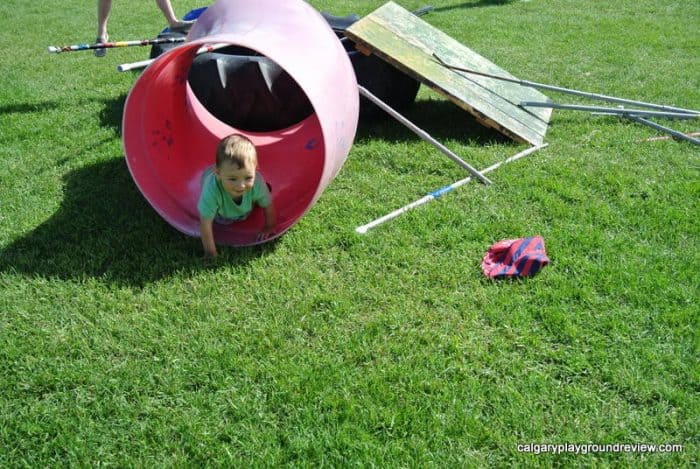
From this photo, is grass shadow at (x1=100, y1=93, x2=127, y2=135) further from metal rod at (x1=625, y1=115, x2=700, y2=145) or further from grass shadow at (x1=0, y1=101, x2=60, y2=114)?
metal rod at (x1=625, y1=115, x2=700, y2=145)

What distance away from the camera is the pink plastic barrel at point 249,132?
3.34m

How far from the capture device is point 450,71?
18.2 feet

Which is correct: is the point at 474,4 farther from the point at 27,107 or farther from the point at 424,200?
the point at 424,200

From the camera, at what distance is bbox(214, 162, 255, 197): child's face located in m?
3.50

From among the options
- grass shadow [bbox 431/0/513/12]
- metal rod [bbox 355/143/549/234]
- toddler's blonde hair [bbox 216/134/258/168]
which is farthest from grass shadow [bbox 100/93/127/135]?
grass shadow [bbox 431/0/513/12]

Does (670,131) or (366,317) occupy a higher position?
(670,131)

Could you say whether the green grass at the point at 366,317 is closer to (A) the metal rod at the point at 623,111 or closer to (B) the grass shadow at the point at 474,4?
(A) the metal rod at the point at 623,111

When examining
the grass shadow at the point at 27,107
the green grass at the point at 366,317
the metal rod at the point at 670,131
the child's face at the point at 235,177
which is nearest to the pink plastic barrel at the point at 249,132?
the green grass at the point at 366,317

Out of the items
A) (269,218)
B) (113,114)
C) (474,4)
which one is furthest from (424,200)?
(474,4)

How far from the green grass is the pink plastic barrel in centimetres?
25

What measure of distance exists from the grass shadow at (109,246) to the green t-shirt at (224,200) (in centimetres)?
26

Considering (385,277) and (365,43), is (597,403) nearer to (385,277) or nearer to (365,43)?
(385,277)

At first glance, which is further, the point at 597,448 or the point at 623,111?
the point at 623,111

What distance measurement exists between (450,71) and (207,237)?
298 cm
